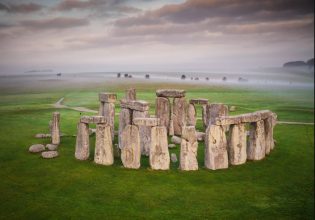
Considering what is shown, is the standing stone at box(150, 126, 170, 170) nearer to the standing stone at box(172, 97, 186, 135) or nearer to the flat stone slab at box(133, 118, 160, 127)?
the flat stone slab at box(133, 118, 160, 127)

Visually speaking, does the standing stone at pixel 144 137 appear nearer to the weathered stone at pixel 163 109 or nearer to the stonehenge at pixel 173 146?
the stonehenge at pixel 173 146

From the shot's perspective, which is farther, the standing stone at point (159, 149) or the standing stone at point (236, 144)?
the standing stone at point (236, 144)

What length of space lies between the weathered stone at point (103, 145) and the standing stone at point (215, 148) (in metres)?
3.53

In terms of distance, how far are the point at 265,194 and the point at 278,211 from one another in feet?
3.40

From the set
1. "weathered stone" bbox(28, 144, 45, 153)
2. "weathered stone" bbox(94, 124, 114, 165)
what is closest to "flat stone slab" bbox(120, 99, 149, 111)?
"weathered stone" bbox(94, 124, 114, 165)

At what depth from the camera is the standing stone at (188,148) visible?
37.3 ft

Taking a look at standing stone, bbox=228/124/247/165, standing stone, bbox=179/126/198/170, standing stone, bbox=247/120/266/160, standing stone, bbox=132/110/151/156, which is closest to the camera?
standing stone, bbox=179/126/198/170

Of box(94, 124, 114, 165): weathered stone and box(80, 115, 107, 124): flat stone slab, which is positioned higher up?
box(80, 115, 107, 124): flat stone slab

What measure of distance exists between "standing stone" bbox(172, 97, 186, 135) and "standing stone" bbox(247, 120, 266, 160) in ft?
16.7

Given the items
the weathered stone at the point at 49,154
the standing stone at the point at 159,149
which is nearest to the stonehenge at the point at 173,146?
the standing stone at the point at 159,149

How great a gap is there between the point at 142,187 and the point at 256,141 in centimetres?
538

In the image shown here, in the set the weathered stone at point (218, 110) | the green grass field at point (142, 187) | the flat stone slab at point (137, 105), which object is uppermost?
the flat stone slab at point (137, 105)

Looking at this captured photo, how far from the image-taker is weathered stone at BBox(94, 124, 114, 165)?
38.8 feet

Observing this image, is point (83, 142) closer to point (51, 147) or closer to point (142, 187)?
point (51, 147)
